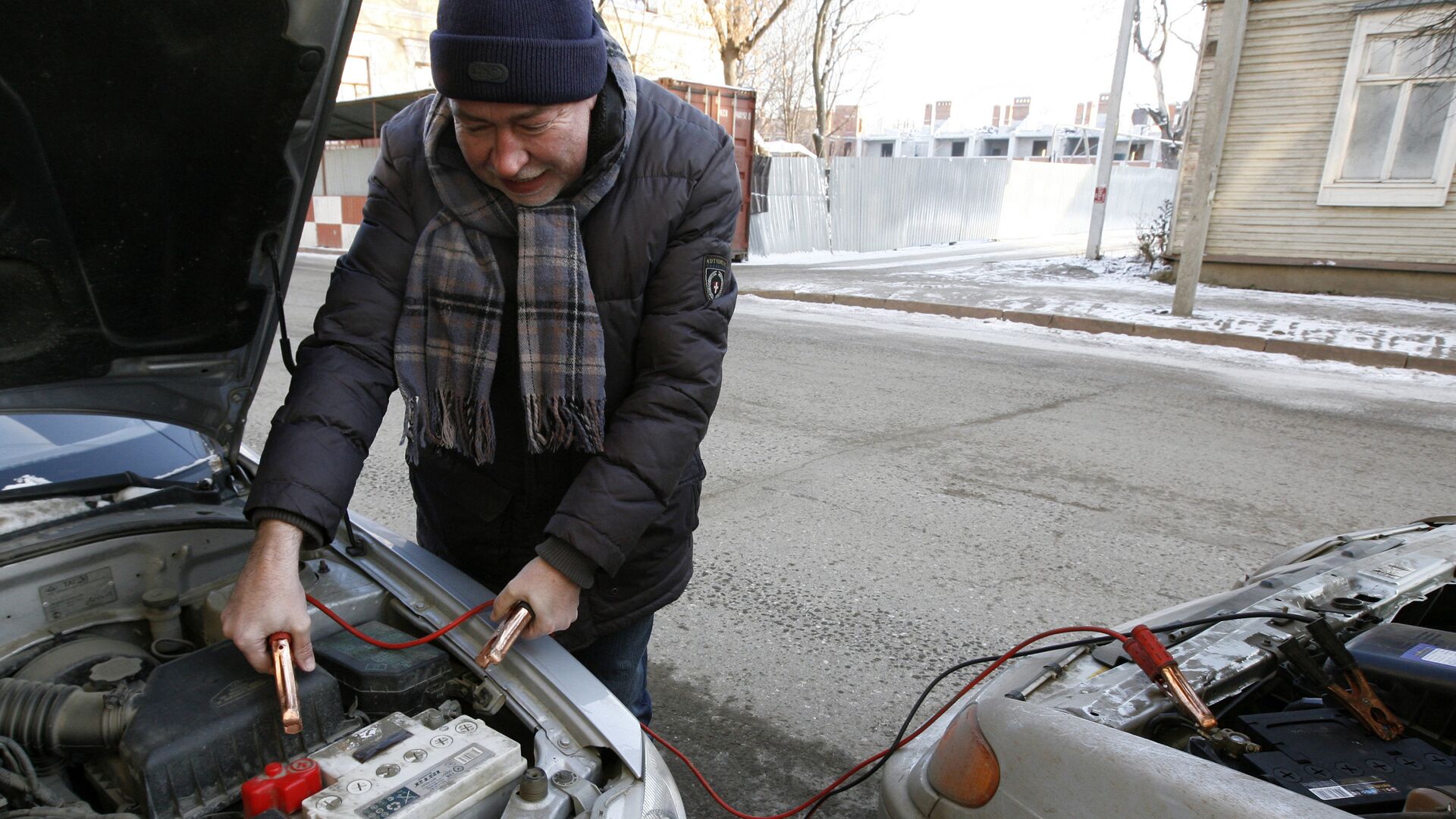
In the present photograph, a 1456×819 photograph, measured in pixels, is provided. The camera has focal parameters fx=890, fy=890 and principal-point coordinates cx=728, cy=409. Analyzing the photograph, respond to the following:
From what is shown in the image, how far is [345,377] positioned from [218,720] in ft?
1.90

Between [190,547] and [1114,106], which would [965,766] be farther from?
[1114,106]

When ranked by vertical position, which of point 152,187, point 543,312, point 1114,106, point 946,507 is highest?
point 1114,106

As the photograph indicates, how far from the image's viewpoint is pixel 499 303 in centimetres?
158

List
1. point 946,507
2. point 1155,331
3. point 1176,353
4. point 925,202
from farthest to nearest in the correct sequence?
1. point 925,202
2. point 1155,331
3. point 1176,353
4. point 946,507

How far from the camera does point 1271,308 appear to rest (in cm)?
1075

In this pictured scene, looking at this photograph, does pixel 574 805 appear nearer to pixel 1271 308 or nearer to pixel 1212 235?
pixel 1271 308

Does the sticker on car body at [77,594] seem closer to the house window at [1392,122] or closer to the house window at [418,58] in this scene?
the house window at [1392,122]

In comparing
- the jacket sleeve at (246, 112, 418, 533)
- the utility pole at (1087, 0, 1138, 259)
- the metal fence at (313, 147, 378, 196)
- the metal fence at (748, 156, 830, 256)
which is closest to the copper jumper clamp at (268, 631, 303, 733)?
the jacket sleeve at (246, 112, 418, 533)

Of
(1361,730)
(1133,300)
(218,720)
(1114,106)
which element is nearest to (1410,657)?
(1361,730)

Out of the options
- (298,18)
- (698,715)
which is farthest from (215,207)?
(698,715)

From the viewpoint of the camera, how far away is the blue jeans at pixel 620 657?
75.6 inches

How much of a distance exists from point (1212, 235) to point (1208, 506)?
1068cm

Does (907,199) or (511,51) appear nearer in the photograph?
(511,51)

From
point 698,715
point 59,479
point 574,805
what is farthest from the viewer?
point 698,715
